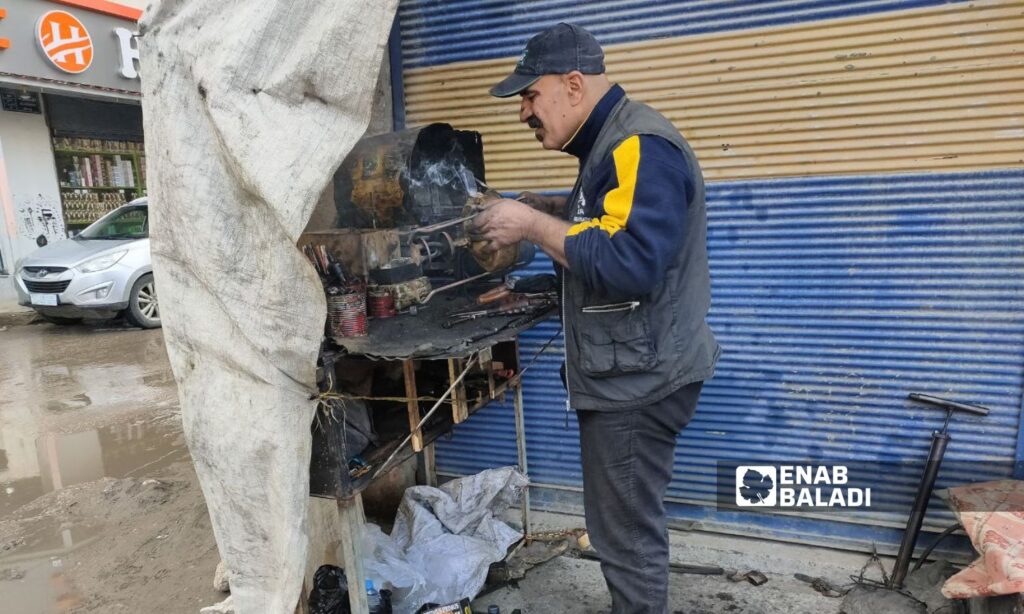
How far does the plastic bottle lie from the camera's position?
2344 mm

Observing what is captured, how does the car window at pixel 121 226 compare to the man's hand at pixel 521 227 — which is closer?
the man's hand at pixel 521 227

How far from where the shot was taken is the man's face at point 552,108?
1.92m

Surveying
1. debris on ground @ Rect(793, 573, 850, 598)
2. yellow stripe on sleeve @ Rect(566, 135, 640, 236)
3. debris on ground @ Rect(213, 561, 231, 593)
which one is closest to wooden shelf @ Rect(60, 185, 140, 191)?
debris on ground @ Rect(213, 561, 231, 593)

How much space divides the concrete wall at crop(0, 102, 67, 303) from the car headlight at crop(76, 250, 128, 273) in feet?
10.6

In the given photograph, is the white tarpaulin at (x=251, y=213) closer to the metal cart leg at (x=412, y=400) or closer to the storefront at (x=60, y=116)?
the metal cart leg at (x=412, y=400)

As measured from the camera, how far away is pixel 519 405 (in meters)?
3.01

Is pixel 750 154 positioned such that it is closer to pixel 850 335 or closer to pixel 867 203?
pixel 867 203

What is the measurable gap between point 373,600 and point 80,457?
3.25 metres

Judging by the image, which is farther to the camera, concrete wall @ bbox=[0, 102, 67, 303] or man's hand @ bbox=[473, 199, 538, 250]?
concrete wall @ bbox=[0, 102, 67, 303]

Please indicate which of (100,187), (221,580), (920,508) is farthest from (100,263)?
(920,508)

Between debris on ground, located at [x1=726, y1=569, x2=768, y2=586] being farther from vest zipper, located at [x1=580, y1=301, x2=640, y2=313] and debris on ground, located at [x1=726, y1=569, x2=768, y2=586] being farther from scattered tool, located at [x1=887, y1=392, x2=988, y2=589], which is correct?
vest zipper, located at [x1=580, y1=301, x2=640, y2=313]

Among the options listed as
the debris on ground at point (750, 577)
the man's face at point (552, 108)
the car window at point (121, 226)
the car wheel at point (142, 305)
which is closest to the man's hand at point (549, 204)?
the man's face at point (552, 108)

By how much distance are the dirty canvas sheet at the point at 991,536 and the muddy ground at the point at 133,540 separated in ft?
1.90

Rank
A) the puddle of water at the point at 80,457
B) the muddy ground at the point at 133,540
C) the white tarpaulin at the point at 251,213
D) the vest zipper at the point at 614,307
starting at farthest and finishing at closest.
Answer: the puddle of water at the point at 80,457
the muddy ground at the point at 133,540
the vest zipper at the point at 614,307
the white tarpaulin at the point at 251,213
